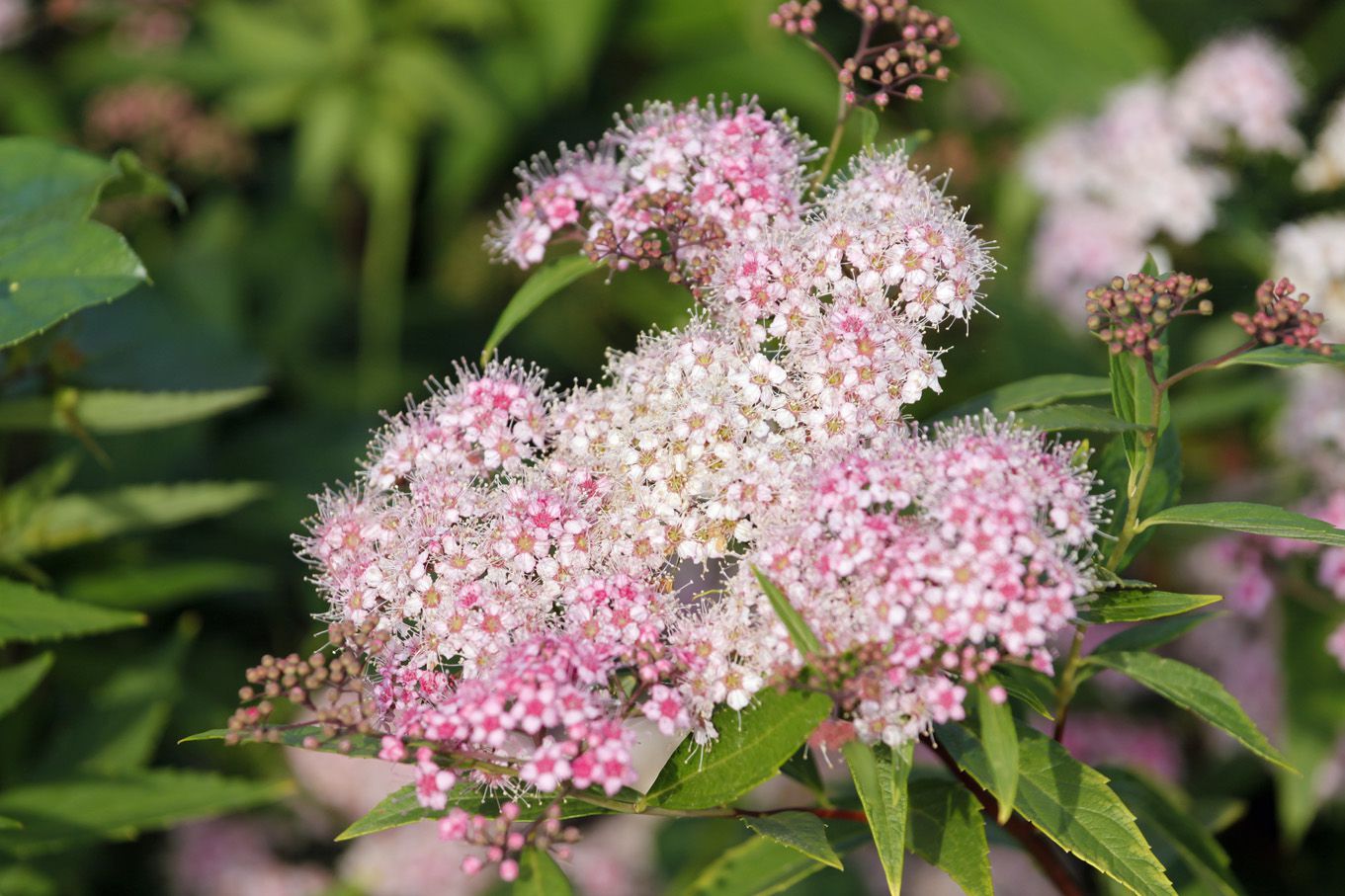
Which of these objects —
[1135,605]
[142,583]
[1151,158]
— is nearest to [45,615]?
[142,583]

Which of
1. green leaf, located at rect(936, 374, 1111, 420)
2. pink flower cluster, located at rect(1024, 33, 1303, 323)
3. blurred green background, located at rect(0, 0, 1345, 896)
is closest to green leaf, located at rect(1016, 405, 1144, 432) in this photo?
green leaf, located at rect(936, 374, 1111, 420)

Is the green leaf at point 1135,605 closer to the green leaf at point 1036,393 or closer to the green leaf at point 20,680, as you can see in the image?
the green leaf at point 1036,393

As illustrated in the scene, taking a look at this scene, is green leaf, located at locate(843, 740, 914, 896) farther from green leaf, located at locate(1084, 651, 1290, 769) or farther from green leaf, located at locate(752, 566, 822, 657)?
green leaf, located at locate(1084, 651, 1290, 769)

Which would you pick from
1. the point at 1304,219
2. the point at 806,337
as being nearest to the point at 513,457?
the point at 806,337

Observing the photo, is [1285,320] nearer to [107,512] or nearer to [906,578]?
[906,578]

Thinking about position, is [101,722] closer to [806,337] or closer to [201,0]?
A: [806,337]

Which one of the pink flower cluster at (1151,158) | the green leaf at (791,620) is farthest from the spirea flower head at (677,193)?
the pink flower cluster at (1151,158)
